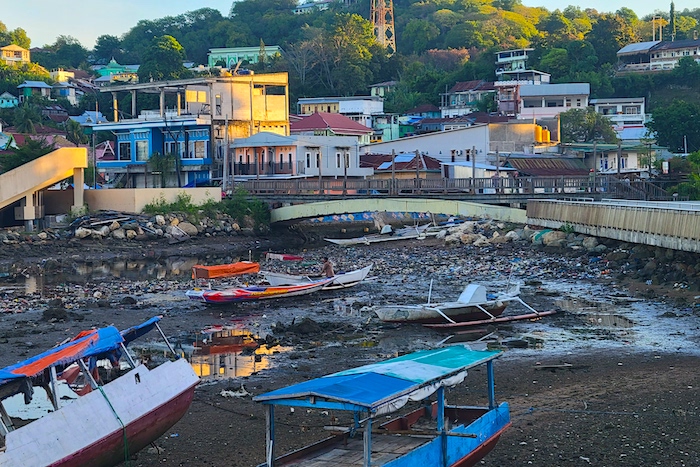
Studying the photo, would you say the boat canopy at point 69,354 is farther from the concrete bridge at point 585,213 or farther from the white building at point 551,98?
the white building at point 551,98

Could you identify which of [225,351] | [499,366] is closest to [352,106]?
[225,351]

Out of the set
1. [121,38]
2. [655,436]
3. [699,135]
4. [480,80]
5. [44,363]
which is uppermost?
[121,38]

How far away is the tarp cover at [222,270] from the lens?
1224 inches

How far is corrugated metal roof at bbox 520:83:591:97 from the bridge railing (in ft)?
104

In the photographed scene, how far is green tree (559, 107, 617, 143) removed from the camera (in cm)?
7075

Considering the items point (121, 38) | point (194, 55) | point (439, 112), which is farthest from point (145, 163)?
point (121, 38)

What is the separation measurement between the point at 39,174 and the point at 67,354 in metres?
34.3

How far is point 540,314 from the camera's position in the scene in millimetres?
22953

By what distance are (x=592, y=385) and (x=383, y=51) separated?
9459 centimetres

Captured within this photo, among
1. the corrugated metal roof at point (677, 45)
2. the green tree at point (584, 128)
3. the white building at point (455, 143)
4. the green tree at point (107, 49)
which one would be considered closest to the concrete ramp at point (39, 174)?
the white building at point (455, 143)

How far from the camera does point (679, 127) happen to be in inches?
2746

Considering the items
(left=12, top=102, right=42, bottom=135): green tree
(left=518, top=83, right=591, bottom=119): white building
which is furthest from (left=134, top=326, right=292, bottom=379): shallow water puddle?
(left=518, top=83, right=591, bottom=119): white building

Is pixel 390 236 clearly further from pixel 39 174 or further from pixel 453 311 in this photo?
pixel 453 311

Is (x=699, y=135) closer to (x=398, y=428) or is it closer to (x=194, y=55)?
(x=398, y=428)
